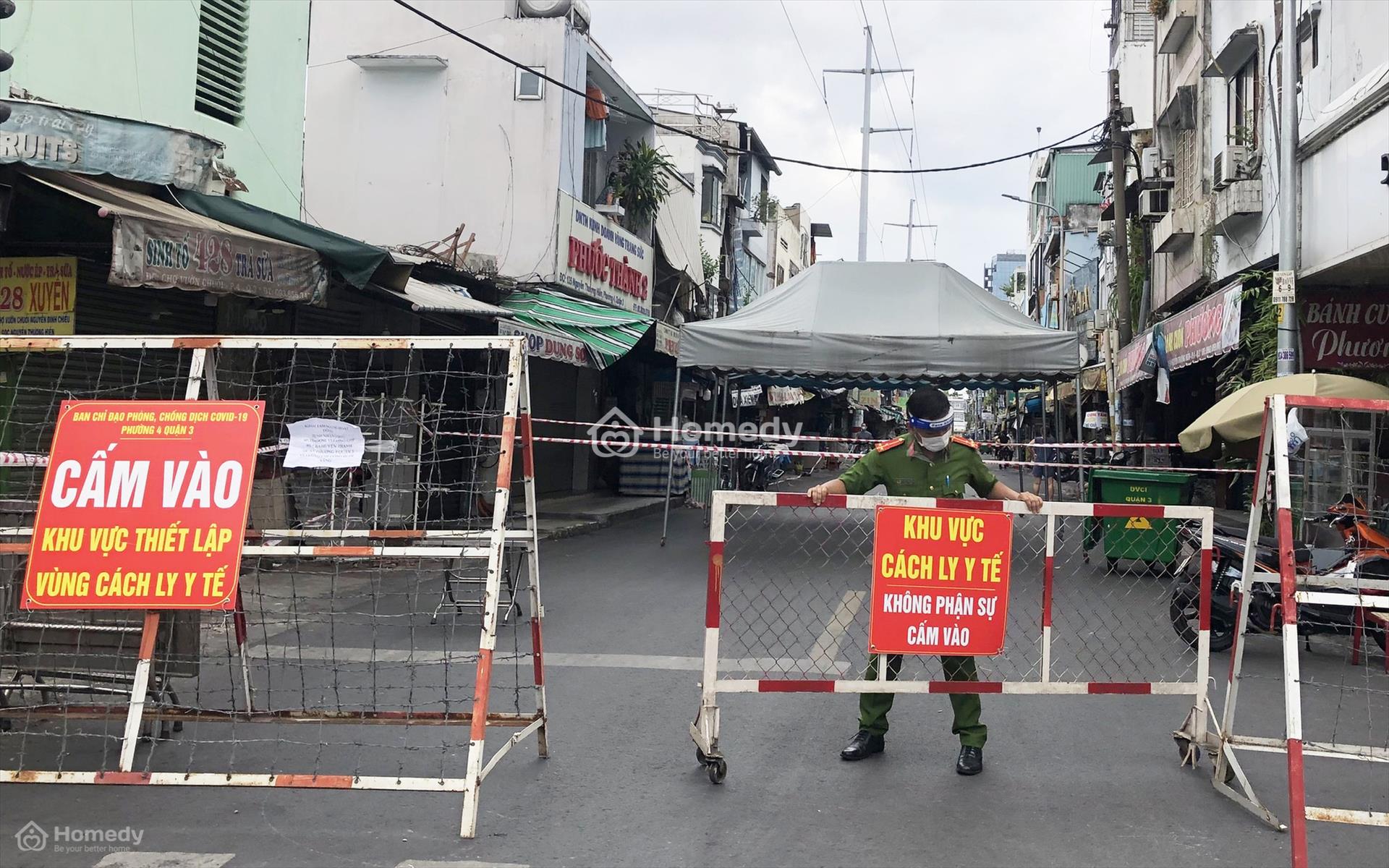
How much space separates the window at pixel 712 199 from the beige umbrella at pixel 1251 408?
25233mm

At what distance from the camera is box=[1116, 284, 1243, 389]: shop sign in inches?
573

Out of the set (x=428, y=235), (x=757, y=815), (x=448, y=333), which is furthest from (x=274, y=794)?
(x=428, y=235)

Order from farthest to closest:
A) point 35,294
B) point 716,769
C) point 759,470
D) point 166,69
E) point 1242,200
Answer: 1. point 759,470
2. point 1242,200
3. point 166,69
4. point 35,294
5. point 716,769

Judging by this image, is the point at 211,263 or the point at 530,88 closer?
the point at 211,263

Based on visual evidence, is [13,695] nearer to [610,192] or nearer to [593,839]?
[593,839]

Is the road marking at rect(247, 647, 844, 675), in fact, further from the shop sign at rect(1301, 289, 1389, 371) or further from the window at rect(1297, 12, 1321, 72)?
the window at rect(1297, 12, 1321, 72)

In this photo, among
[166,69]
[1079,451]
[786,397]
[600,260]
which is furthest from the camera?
[786,397]

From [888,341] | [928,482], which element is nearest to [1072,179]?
[888,341]

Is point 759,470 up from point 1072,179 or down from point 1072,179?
down

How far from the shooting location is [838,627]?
28.6 feet

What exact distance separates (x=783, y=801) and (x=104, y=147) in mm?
7275

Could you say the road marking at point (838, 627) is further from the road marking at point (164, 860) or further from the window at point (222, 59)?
the window at point (222, 59)

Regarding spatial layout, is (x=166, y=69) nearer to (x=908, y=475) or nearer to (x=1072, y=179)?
(x=908, y=475)

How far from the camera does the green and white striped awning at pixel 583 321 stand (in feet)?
52.9
